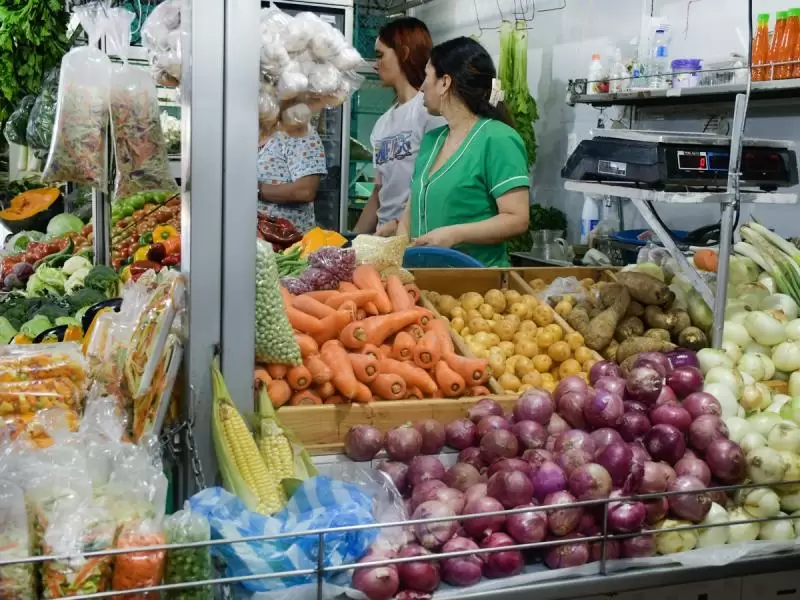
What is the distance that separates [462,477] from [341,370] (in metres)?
0.51

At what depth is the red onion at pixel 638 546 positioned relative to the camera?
1.67 m

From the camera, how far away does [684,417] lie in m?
1.97

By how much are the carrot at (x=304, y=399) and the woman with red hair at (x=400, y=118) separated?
2.55 metres

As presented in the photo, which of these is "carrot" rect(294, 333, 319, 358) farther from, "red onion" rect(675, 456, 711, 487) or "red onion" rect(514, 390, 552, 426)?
"red onion" rect(675, 456, 711, 487)

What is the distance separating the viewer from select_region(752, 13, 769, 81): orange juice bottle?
15.8ft

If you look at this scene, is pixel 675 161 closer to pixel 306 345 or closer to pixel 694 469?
pixel 694 469

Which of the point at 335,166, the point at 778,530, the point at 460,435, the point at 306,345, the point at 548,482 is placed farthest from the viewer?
the point at 335,166

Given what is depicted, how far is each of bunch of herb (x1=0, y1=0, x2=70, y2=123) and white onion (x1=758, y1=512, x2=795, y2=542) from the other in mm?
4375

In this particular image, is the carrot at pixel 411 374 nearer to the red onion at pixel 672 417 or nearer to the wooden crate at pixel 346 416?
the wooden crate at pixel 346 416

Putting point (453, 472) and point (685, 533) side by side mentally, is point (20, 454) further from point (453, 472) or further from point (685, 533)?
point (685, 533)

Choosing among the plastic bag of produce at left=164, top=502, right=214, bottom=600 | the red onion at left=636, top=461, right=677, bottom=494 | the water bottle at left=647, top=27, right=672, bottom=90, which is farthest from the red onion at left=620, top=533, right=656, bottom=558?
the water bottle at left=647, top=27, right=672, bottom=90

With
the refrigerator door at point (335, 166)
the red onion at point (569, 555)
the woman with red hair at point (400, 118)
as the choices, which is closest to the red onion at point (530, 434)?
the red onion at point (569, 555)

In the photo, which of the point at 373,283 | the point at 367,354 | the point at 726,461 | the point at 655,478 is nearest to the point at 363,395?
the point at 367,354

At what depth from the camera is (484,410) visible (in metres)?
2.14
